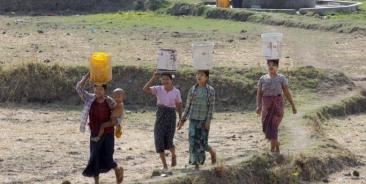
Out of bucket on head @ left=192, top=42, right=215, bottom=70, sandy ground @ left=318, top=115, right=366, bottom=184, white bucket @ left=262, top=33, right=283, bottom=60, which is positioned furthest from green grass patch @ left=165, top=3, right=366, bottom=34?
bucket on head @ left=192, top=42, right=215, bottom=70

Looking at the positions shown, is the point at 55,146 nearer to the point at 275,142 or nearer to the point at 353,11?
the point at 275,142

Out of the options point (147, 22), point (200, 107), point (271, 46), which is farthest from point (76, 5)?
point (200, 107)

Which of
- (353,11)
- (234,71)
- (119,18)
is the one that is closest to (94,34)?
(119,18)

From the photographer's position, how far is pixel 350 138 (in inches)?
644

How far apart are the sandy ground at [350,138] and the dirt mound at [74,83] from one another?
1.37 meters

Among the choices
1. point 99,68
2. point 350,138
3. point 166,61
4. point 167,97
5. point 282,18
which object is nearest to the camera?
point 99,68

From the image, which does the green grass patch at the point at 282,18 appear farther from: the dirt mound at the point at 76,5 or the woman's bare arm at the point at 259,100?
the woman's bare arm at the point at 259,100

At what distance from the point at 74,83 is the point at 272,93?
18.9ft

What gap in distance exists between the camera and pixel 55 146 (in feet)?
47.7

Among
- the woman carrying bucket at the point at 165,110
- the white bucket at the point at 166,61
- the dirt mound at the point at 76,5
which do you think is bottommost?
the dirt mound at the point at 76,5

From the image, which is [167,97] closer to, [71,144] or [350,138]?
[71,144]

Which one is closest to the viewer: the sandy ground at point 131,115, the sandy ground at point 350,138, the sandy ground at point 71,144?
the sandy ground at point 71,144

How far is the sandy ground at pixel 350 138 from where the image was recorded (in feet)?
45.0

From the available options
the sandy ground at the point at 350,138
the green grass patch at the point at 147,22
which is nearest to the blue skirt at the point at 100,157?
the sandy ground at the point at 350,138
